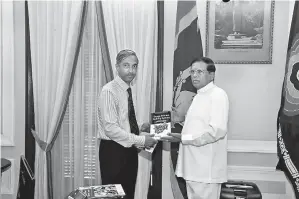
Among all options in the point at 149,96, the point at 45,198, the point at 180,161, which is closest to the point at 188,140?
the point at 180,161

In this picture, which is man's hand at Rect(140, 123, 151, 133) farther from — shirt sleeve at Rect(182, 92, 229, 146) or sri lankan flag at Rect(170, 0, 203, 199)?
shirt sleeve at Rect(182, 92, 229, 146)

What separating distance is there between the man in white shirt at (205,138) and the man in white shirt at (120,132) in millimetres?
358

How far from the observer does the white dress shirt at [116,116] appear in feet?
7.95

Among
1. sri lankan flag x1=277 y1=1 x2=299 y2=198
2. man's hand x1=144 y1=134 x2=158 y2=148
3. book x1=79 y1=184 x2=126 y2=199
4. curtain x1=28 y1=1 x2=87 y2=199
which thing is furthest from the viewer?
curtain x1=28 y1=1 x2=87 y2=199

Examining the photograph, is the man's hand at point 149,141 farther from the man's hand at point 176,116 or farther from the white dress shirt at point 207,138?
the man's hand at point 176,116

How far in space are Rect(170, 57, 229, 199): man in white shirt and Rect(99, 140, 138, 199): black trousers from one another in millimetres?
424

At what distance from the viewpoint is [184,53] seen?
3.04 m

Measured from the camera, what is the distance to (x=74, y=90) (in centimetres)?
327

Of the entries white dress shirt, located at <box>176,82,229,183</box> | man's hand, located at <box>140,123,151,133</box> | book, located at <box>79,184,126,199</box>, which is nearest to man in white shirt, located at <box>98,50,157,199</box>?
man's hand, located at <box>140,123,151,133</box>

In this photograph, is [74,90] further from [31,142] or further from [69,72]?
[31,142]

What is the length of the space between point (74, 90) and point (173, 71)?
99cm

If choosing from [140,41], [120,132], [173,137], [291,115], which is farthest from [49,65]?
[291,115]

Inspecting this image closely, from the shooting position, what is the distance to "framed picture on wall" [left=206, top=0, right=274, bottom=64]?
2996 mm

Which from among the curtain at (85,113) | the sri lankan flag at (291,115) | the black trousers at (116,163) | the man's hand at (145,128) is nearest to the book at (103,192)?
the black trousers at (116,163)
